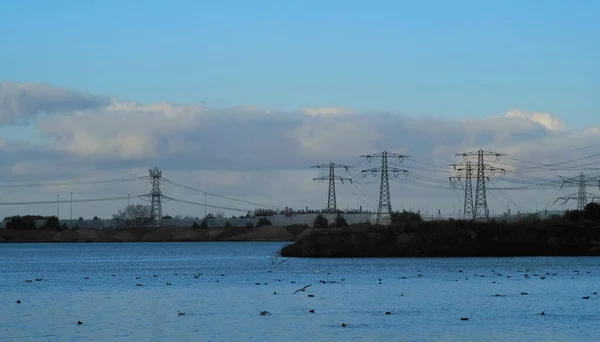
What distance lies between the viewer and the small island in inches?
5453

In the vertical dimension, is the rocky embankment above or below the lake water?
above

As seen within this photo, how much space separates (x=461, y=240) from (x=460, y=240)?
5.1 inches

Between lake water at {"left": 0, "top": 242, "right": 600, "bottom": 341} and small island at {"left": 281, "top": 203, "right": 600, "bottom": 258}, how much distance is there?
875 inches

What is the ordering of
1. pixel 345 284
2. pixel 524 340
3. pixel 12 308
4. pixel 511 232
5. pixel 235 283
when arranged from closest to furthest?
1. pixel 524 340
2. pixel 12 308
3. pixel 345 284
4. pixel 235 283
5. pixel 511 232

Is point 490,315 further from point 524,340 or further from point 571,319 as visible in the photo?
point 524,340

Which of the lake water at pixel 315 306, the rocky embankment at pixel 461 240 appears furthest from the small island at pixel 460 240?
the lake water at pixel 315 306

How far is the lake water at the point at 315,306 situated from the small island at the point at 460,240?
72.9 feet

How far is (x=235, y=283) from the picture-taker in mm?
96125

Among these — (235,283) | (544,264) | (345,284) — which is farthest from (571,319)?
(544,264)

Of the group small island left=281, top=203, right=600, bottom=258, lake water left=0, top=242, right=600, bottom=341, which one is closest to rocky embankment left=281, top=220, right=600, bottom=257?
small island left=281, top=203, right=600, bottom=258

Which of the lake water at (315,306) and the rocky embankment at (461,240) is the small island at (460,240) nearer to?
the rocky embankment at (461,240)

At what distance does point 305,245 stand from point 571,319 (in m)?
85.4

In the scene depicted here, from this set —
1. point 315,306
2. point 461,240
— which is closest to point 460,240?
point 461,240

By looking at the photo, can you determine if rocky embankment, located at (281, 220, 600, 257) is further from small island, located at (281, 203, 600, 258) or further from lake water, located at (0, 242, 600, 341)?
lake water, located at (0, 242, 600, 341)
